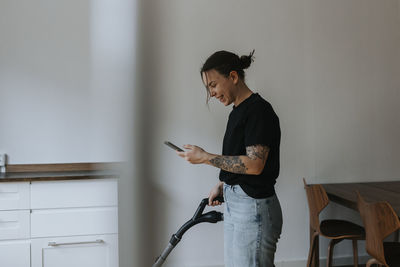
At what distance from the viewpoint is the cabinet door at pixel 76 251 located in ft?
5.85

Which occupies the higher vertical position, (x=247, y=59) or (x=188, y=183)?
(x=247, y=59)

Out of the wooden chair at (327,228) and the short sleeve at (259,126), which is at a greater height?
the short sleeve at (259,126)

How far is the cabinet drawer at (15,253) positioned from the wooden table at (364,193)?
151 cm

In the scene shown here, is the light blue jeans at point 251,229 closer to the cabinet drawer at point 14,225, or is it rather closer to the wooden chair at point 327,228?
the wooden chair at point 327,228

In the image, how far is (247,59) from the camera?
1.24 m

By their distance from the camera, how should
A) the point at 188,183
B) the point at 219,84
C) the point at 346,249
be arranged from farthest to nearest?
the point at 346,249
the point at 188,183
the point at 219,84

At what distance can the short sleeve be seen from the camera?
1.13 m

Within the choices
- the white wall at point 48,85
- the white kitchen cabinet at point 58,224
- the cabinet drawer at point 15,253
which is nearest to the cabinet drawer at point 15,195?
the white kitchen cabinet at point 58,224

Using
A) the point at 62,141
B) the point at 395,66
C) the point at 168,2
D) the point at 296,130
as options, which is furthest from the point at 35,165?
the point at 395,66

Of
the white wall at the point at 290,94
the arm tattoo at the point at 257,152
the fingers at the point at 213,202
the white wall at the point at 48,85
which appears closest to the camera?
the arm tattoo at the point at 257,152

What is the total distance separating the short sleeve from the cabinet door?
1035mm

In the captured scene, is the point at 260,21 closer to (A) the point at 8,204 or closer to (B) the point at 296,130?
(B) the point at 296,130

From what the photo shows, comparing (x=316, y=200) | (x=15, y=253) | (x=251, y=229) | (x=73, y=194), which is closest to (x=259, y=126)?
(x=251, y=229)

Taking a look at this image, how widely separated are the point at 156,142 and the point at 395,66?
1.63 m
